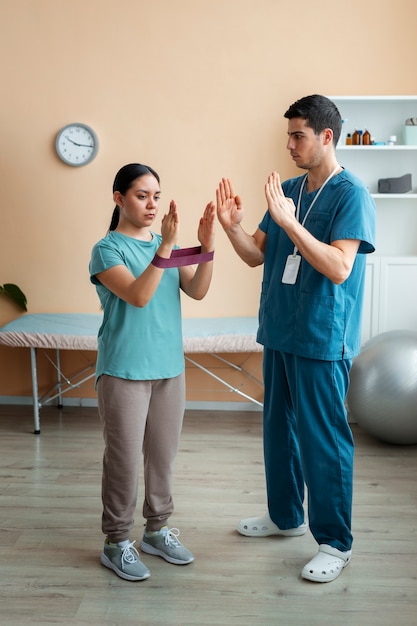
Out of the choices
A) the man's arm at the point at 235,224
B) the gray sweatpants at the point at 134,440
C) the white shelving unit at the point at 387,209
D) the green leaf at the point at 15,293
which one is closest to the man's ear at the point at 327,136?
the man's arm at the point at 235,224

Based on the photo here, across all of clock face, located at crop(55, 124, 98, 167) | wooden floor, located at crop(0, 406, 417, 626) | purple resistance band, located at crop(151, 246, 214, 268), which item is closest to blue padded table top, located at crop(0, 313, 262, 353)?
wooden floor, located at crop(0, 406, 417, 626)

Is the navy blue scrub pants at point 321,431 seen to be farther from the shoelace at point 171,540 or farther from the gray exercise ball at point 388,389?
the gray exercise ball at point 388,389

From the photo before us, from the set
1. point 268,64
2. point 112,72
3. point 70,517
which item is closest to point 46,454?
point 70,517

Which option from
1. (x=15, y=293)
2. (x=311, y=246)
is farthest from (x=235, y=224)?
(x=15, y=293)

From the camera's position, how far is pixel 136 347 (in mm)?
2217

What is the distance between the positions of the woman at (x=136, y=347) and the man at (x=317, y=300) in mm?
254

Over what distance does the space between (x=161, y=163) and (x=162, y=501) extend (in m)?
2.32

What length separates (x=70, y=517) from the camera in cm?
278

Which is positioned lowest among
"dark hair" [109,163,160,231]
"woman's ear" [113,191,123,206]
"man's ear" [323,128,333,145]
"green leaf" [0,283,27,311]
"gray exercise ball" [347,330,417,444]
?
"gray exercise ball" [347,330,417,444]

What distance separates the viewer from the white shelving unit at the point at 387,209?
3936mm

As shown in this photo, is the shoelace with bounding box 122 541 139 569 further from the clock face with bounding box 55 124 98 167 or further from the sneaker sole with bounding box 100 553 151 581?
the clock face with bounding box 55 124 98 167

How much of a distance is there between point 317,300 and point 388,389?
141 cm

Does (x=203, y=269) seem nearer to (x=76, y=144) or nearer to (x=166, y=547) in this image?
(x=166, y=547)

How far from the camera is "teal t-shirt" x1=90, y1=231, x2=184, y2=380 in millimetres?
2205
